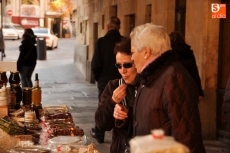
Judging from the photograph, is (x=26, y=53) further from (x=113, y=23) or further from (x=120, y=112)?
(x=120, y=112)

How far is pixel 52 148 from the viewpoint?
4.03m

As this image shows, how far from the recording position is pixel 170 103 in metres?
3.40

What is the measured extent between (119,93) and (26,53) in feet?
30.4

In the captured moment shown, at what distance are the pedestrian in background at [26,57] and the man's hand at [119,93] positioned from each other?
922 centimetres

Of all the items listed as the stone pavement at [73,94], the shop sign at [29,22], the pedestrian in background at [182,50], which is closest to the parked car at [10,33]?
the shop sign at [29,22]

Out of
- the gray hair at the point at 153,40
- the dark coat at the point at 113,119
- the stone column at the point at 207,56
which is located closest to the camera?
the gray hair at the point at 153,40

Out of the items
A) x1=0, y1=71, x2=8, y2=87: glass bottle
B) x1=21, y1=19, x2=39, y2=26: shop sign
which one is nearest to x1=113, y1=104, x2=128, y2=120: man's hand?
x1=0, y1=71, x2=8, y2=87: glass bottle

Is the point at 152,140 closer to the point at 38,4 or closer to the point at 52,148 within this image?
the point at 52,148

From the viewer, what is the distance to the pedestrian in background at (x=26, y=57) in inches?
511

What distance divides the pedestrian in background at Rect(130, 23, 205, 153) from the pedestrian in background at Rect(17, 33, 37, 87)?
965 cm

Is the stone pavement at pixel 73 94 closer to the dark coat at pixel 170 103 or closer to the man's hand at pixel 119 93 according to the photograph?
the man's hand at pixel 119 93

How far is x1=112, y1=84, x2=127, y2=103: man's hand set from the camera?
4027 mm

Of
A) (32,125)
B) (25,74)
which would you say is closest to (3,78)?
(32,125)

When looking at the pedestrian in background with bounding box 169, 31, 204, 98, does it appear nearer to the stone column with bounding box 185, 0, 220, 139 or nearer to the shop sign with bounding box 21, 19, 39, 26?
the stone column with bounding box 185, 0, 220, 139
